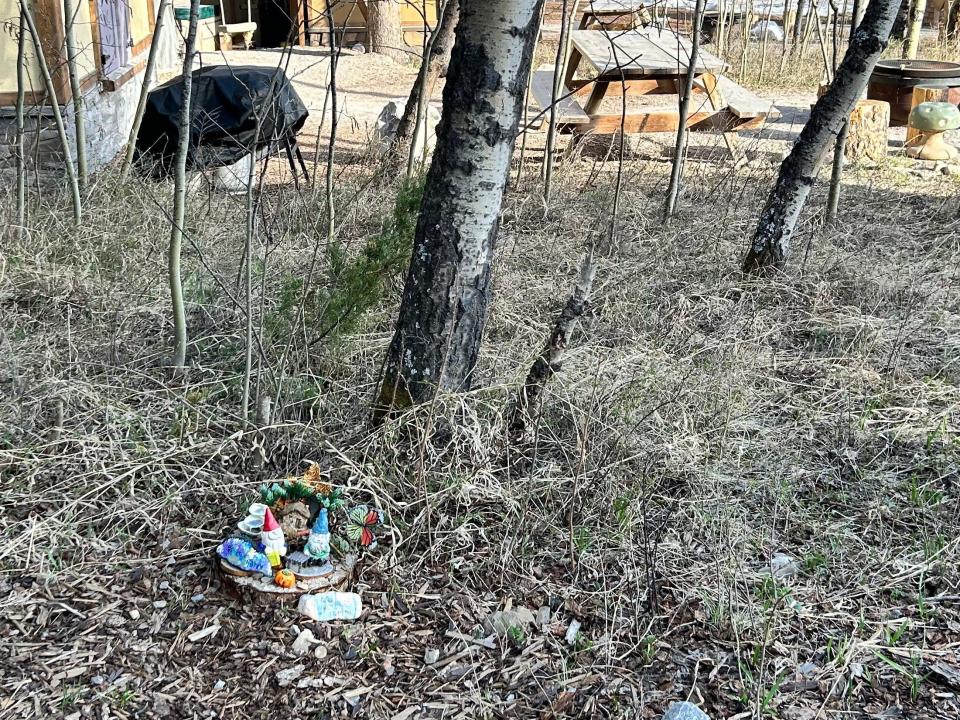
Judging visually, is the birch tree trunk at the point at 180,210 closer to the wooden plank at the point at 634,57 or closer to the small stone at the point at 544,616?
the small stone at the point at 544,616

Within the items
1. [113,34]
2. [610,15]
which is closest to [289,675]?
[113,34]

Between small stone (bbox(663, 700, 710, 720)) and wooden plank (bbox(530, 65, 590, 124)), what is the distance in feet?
19.0

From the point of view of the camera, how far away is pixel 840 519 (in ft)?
10.3

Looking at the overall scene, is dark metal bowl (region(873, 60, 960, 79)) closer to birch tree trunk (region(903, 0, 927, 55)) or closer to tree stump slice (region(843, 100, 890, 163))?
tree stump slice (region(843, 100, 890, 163))

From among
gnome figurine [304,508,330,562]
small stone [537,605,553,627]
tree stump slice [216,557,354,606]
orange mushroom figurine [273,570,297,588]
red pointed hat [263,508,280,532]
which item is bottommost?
small stone [537,605,553,627]

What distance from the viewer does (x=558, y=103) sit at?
7.38 m

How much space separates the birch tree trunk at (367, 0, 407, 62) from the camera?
49.3 ft

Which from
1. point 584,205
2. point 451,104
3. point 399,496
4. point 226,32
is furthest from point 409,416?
point 226,32

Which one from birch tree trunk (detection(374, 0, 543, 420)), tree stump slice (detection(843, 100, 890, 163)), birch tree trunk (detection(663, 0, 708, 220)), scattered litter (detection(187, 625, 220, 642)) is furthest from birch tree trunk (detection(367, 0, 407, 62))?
scattered litter (detection(187, 625, 220, 642))

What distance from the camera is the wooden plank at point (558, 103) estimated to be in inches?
316

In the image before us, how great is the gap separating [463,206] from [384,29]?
13327mm

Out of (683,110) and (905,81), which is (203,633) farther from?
(905,81)

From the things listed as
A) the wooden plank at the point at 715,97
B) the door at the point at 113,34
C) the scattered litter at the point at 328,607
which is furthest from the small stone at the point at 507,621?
the door at the point at 113,34

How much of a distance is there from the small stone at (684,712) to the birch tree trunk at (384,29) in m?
13.8
